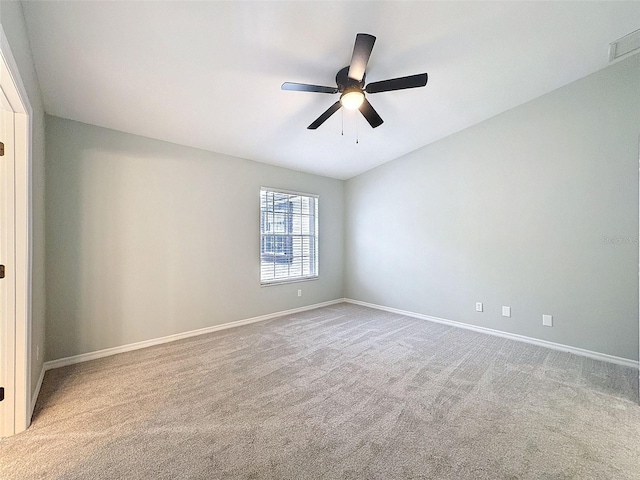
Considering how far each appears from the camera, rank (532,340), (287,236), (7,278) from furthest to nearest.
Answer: (287,236)
(532,340)
(7,278)

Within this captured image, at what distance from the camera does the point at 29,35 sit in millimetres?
1938

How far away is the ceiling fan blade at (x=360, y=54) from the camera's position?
1919 mm

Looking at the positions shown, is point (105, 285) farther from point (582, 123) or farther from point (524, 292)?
point (582, 123)

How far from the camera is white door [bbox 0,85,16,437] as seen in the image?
1.77 meters

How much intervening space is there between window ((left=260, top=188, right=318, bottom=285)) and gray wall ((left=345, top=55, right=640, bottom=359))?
4.48ft

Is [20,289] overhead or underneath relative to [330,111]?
underneath

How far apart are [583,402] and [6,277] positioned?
4.20m

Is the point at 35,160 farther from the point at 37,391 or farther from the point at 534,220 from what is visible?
the point at 534,220

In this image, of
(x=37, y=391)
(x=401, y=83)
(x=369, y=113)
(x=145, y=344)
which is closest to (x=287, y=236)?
(x=145, y=344)

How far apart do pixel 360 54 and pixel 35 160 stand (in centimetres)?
265

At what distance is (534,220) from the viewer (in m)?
3.52

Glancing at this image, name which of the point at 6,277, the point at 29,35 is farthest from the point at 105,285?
the point at 29,35

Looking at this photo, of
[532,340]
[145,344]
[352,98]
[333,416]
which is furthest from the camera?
[532,340]

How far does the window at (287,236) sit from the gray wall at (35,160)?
2.50 metres
